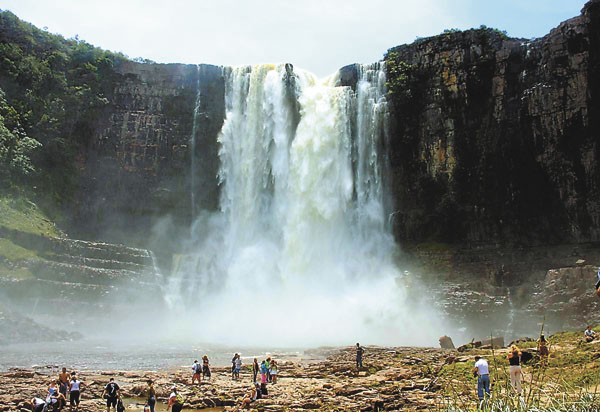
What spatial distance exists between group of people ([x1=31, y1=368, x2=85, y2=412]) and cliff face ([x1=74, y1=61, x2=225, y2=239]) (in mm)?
31485

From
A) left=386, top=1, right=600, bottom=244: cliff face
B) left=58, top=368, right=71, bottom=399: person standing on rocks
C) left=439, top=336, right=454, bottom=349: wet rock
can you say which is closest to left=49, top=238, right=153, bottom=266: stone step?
left=386, top=1, right=600, bottom=244: cliff face

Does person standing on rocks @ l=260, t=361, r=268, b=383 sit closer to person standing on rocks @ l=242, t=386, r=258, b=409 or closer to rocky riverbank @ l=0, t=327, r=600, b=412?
rocky riverbank @ l=0, t=327, r=600, b=412

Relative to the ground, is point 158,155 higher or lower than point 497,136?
higher

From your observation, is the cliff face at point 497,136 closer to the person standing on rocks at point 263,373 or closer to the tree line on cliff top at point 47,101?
the person standing on rocks at point 263,373

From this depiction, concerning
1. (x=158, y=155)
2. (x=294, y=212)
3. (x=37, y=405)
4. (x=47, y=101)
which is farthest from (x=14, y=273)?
(x=37, y=405)

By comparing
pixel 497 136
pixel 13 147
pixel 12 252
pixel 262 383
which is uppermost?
pixel 13 147

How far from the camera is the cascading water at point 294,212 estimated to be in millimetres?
38562

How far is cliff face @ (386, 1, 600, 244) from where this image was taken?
34781 mm

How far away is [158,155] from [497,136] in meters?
28.8

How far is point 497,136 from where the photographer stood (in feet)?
124

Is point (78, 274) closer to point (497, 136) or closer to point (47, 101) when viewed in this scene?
point (47, 101)

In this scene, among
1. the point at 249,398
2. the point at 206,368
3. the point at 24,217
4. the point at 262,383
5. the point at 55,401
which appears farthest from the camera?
the point at 24,217

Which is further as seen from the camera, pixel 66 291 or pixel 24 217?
pixel 24 217

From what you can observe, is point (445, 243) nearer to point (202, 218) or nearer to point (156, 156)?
point (202, 218)
